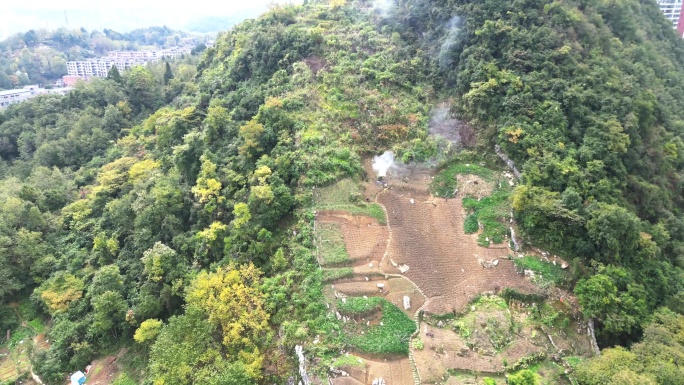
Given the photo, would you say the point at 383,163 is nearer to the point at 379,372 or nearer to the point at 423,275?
the point at 423,275

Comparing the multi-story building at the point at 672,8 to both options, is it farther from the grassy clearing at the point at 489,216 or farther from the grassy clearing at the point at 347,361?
the grassy clearing at the point at 347,361

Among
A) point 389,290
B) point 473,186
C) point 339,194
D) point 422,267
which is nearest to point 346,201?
point 339,194

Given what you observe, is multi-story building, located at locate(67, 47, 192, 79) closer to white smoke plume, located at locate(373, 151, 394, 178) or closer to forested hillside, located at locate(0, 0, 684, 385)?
forested hillside, located at locate(0, 0, 684, 385)

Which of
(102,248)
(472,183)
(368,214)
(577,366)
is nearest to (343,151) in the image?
(368,214)

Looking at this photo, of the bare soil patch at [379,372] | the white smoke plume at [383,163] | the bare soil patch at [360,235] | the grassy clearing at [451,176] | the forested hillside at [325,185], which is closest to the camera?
the bare soil patch at [379,372]

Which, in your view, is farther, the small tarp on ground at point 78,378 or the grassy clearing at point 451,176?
the grassy clearing at point 451,176

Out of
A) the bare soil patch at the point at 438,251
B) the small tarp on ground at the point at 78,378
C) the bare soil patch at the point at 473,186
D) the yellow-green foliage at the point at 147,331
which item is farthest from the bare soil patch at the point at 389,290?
the small tarp on ground at the point at 78,378
